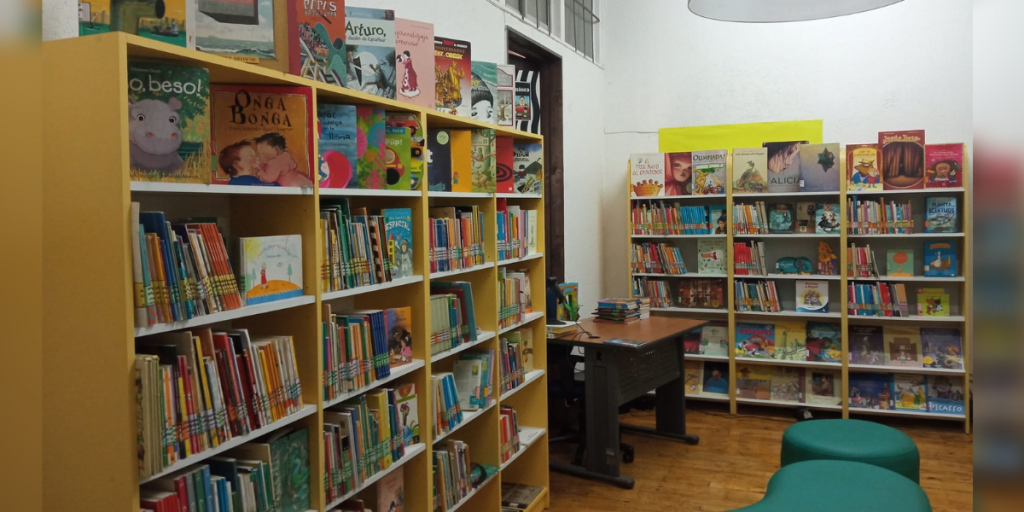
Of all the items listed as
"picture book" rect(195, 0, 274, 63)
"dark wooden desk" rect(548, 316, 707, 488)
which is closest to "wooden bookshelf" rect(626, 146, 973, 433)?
"dark wooden desk" rect(548, 316, 707, 488)

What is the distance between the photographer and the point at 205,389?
5.87 feet

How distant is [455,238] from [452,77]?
696 mm

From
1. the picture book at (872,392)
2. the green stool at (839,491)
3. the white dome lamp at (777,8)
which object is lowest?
the picture book at (872,392)

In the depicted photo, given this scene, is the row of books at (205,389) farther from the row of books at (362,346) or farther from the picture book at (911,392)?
the picture book at (911,392)

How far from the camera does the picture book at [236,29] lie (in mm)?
1879

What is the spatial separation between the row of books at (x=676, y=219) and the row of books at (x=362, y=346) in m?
3.38

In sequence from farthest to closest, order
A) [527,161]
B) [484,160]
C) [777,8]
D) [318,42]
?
[527,161], [484,160], [777,8], [318,42]

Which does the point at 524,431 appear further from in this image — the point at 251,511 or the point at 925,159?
the point at 925,159

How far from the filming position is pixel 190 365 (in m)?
1.75

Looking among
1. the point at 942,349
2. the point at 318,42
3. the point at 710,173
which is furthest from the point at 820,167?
the point at 318,42

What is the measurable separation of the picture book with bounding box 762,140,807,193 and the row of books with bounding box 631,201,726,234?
44cm

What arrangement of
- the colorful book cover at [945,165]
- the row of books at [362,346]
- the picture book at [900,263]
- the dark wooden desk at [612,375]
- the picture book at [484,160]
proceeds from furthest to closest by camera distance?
1. the picture book at [900,263]
2. the colorful book cover at [945,165]
3. the dark wooden desk at [612,375]
4. the picture book at [484,160]
5. the row of books at [362,346]

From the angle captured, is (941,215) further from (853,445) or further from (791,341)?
(853,445)

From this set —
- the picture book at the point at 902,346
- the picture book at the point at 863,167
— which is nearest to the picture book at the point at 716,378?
the picture book at the point at 902,346
